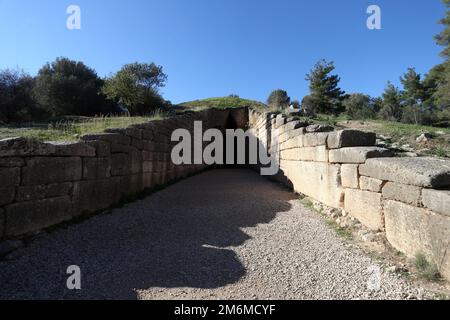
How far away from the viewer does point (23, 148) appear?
405 cm

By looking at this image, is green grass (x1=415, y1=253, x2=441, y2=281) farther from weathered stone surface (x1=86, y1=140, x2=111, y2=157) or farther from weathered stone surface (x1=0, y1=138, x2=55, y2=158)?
Result: weathered stone surface (x1=86, y1=140, x2=111, y2=157)

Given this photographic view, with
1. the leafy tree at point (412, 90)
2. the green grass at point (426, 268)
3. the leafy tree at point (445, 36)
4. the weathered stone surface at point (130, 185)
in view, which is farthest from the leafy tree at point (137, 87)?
the leafy tree at point (412, 90)

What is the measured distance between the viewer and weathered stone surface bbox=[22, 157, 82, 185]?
411 centimetres

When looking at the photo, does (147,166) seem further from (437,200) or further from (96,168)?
(437,200)

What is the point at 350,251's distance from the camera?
386cm

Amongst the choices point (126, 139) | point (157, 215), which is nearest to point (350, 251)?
point (157, 215)

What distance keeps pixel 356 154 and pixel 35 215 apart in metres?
5.07

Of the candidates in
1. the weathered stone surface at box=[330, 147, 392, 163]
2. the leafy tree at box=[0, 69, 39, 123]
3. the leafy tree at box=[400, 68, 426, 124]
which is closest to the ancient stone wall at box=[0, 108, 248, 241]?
the weathered stone surface at box=[330, 147, 392, 163]

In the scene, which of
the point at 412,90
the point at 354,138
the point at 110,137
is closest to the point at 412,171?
the point at 354,138

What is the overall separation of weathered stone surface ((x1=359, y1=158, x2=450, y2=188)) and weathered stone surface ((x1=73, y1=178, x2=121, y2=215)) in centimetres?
488

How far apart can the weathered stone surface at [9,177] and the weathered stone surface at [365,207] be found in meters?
5.11

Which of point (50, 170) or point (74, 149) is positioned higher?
point (74, 149)

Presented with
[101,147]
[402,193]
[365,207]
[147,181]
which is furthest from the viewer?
[147,181]
